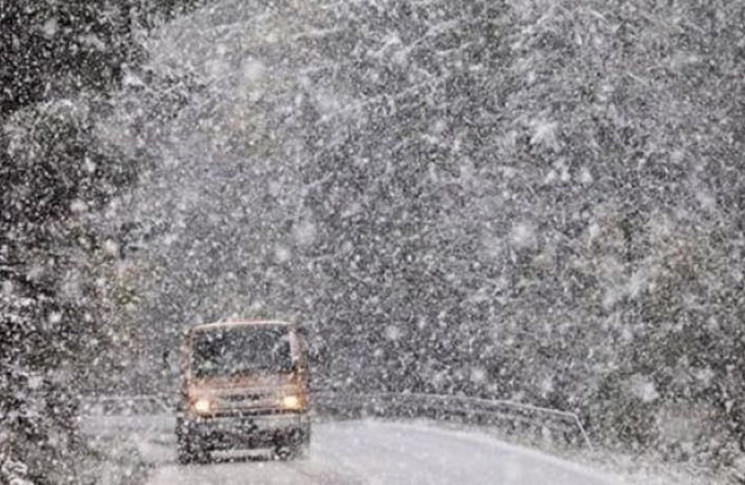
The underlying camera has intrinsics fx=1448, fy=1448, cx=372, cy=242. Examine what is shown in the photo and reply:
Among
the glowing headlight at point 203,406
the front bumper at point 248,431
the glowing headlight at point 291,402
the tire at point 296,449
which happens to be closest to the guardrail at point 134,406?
the tire at point 296,449

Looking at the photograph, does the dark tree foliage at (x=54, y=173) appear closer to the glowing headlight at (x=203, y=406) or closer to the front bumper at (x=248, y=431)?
the front bumper at (x=248, y=431)

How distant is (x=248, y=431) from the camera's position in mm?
20703

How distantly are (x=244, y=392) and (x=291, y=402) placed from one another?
698 mm

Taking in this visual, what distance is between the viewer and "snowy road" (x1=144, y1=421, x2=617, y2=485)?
17531 millimetres

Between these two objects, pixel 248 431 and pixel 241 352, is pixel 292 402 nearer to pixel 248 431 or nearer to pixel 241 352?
pixel 248 431

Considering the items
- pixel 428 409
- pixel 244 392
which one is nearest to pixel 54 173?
pixel 244 392

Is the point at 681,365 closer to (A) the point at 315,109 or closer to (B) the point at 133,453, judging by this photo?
(B) the point at 133,453

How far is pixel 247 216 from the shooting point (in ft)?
178

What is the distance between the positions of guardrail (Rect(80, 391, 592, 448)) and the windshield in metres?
1.96

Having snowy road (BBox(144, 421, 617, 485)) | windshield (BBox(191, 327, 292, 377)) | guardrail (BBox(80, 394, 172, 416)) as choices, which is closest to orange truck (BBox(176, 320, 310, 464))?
windshield (BBox(191, 327, 292, 377))

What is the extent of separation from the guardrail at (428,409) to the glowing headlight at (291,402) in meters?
3.03

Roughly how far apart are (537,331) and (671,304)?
8.32 m

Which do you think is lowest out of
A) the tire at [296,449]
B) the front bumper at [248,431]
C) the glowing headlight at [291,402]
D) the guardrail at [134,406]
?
the guardrail at [134,406]

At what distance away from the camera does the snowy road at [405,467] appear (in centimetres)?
1753
